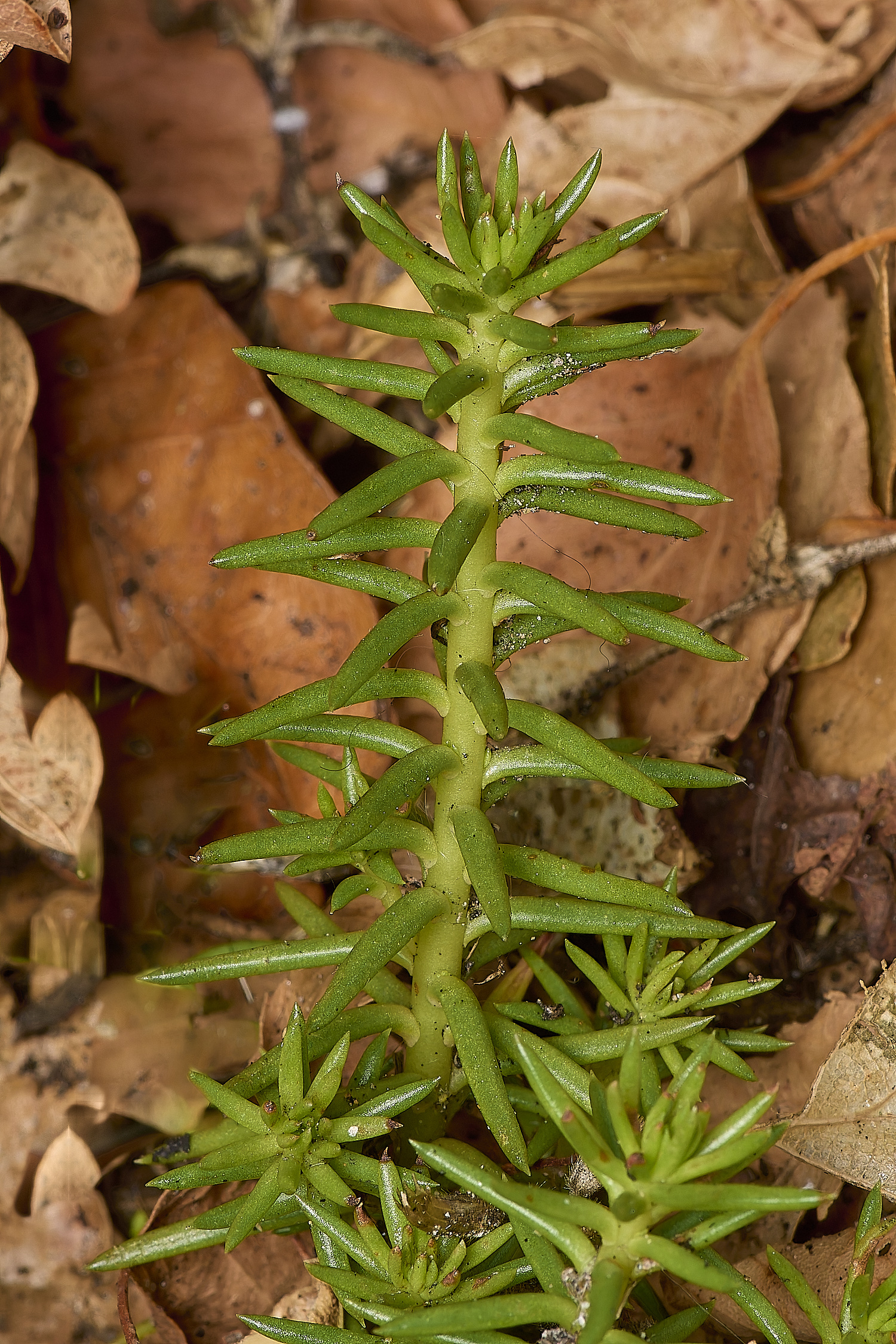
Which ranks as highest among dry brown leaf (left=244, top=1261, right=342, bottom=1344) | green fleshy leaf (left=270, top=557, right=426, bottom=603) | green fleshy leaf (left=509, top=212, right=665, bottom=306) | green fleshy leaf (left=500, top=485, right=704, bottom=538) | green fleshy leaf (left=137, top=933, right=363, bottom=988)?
green fleshy leaf (left=509, top=212, right=665, bottom=306)

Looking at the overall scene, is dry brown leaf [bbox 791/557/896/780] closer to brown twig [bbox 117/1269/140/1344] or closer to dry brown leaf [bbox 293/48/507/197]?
brown twig [bbox 117/1269/140/1344]

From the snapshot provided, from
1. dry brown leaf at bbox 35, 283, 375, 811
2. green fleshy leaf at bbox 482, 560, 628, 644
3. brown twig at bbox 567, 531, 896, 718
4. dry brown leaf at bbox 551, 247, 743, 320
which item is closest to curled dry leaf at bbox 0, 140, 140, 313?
dry brown leaf at bbox 35, 283, 375, 811

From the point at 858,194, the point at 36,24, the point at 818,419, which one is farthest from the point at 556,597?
the point at 858,194

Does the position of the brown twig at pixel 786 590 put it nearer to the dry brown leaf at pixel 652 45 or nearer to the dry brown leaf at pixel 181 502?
the dry brown leaf at pixel 181 502

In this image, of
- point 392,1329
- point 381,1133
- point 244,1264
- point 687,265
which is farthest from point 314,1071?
point 687,265

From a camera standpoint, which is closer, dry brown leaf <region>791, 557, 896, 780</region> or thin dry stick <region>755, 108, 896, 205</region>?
dry brown leaf <region>791, 557, 896, 780</region>

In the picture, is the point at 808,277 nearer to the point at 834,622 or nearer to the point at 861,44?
the point at 834,622

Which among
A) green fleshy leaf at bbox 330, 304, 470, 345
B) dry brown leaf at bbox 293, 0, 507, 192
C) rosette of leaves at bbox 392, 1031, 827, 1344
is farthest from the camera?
dry brown leaf at bbox 293, 0, 507, 192
